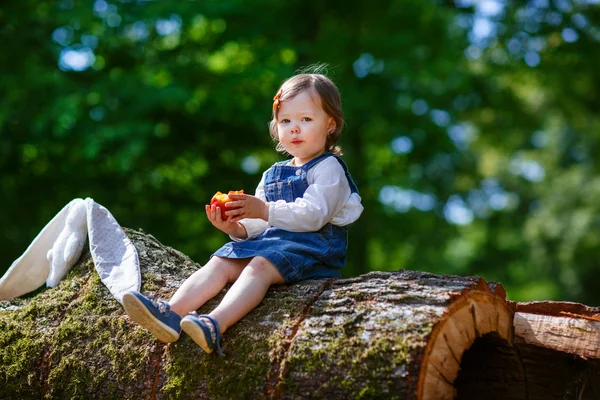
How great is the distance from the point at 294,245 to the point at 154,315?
0.76 meters

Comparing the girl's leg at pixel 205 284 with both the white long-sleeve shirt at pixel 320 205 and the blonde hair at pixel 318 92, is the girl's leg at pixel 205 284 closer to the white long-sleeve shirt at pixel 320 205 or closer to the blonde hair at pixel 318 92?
the white long-sleeve shirt at pixel 320 205

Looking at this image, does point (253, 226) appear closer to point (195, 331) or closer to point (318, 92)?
point (318, 92)

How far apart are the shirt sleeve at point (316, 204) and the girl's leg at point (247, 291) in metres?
0.23

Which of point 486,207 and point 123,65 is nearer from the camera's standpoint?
point 123,65

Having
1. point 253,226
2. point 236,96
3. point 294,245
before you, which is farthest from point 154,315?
point 236,96

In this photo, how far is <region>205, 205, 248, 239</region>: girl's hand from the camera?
11.3ft

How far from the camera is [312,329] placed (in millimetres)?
2998

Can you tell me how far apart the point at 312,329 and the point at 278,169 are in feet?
3.45

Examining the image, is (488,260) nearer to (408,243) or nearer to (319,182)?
(408,243)

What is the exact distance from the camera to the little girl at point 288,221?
3270 mm

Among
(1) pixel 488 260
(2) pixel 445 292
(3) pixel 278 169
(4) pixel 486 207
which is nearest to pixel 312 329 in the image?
(2) pixel 445 292

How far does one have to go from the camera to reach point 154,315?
3.06 metres

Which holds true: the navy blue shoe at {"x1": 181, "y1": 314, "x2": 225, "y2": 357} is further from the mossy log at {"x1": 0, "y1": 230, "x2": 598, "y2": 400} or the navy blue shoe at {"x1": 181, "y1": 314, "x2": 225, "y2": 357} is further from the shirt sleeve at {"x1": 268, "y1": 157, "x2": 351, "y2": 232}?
the shirt sleeve at {"x1": 268, "y1": 157, "x2": 351, "y2": 232}

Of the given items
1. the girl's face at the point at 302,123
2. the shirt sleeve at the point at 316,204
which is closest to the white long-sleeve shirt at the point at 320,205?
the shirt sleeve at the point at 316,204
